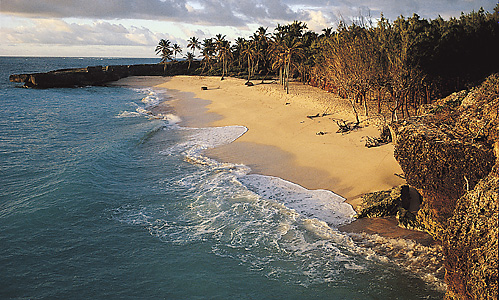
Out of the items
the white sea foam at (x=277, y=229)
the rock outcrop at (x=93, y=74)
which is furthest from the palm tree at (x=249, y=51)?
the white sea foam at (x=277, y=229)

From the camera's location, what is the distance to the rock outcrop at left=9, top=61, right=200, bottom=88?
65.5m

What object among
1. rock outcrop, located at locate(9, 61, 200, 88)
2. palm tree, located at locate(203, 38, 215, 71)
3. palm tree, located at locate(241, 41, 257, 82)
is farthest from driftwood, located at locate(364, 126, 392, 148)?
rock outcrop, located at locate(9, 61, 200, 88)

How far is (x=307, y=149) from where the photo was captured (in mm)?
19969

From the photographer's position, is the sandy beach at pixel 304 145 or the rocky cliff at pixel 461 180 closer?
the rocky cliff at pixel 461 180

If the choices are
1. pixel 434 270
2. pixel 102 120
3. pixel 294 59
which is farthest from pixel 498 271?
pixel 294 59

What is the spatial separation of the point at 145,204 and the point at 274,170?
21.4 feet

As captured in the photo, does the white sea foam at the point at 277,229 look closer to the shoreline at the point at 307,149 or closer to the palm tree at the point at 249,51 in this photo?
the shoreline at the point at 307,149

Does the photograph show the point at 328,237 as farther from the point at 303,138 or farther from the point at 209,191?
the point at 303,138

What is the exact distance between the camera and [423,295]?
8.70 m

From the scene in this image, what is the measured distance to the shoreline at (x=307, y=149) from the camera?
48.4ft

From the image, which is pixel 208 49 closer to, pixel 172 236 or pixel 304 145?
pixel 304 145

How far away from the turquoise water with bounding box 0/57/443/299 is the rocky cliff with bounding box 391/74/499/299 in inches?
94.7

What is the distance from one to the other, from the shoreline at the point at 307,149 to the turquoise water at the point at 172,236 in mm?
1035

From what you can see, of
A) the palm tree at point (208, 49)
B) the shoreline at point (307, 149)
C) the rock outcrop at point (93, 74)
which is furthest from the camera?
the palm tree at point (208, 49)
